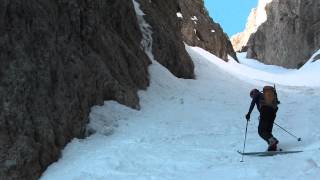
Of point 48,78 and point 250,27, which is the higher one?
point 250,27

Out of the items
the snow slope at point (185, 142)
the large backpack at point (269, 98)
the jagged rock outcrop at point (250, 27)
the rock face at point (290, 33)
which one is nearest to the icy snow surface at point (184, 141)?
the snow slope at point (185, 142)

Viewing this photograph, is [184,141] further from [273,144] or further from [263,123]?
[273,144]

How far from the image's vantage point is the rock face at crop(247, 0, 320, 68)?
69000 mm

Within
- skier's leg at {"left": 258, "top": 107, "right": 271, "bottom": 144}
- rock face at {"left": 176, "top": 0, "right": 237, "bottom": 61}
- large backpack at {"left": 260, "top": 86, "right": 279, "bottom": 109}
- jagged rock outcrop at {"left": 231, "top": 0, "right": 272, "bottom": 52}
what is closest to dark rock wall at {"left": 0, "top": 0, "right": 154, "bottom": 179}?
skier's leg at {"left": 258, "top": 107, "right": 271, "bottom": 144}

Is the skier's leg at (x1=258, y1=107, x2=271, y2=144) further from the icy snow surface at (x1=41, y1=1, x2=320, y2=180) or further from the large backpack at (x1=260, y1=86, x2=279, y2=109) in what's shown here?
the icy snow surface at (x1=41, y1=1, x2=320, y2=180)

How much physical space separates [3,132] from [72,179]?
175cm

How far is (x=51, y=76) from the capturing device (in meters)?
13.8

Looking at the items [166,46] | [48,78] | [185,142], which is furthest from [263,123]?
[166,46]

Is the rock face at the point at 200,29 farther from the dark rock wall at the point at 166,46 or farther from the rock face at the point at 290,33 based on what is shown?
the dark rock wall at the point at 166,46

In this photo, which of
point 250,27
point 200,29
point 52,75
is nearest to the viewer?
point 52,75

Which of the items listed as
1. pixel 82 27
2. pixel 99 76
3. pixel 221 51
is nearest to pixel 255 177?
pixel 99 76

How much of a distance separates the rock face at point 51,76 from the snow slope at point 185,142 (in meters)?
0.54

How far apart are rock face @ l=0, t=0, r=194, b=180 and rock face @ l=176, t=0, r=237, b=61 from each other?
3436 cm

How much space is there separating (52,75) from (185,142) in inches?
158
